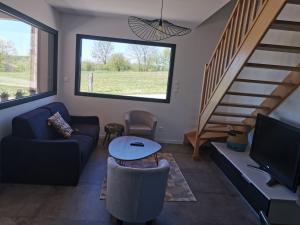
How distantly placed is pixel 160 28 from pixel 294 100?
1.97 meters

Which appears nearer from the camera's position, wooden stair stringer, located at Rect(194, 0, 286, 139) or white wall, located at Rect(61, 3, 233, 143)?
wooden stair stringer, located at Rect(194, 0, 286, 139)

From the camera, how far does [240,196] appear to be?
341cm

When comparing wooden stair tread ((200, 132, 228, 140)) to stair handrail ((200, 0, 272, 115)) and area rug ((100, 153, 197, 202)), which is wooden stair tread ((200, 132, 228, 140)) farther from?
Answer: area rug ((100, 153, 197, 202))

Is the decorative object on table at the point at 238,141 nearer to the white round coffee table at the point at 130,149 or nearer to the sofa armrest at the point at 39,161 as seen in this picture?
the white round coffee table at the point at 130,149

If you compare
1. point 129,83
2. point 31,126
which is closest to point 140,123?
point 129,83

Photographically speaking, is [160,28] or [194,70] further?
[194,70]

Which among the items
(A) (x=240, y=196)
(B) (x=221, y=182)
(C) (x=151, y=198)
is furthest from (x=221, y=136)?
(C) (x=151, y=198)

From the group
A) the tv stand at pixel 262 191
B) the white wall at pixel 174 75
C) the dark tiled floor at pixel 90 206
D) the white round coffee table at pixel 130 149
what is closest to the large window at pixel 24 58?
the white wall at pixel 174 75

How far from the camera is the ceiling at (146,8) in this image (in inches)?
149

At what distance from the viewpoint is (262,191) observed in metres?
2.78

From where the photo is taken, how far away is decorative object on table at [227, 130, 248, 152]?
161 inches

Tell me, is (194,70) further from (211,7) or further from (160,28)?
(160,28)

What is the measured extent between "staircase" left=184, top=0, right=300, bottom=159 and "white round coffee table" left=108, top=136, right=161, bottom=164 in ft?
3.58

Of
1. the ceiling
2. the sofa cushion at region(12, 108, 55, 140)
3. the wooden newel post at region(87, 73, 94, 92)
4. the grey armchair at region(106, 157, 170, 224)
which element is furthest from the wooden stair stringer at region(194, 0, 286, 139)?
the wooden newel post at region(87, 73, 94, 92)
